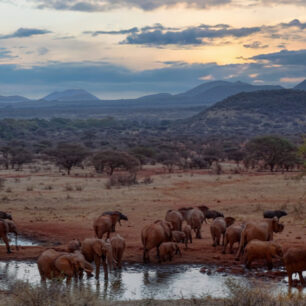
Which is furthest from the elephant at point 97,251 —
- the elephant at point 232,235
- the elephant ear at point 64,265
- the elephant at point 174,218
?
the elephant at point 174,218

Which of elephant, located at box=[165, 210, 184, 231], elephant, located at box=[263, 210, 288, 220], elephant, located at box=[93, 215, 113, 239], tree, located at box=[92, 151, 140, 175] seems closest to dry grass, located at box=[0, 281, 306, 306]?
elephant, located at box=[93, 215, 113, 239]

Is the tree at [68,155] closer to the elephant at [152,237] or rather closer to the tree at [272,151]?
the tree at [272,151]

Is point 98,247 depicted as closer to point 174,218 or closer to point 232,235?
point 232,235

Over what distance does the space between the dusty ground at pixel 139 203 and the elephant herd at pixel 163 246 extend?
0.51 m

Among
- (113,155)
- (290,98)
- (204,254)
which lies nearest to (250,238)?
(204,254)

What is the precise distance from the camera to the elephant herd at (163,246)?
1037cm

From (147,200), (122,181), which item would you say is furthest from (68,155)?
(147,200)

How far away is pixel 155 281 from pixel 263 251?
8.78 ft

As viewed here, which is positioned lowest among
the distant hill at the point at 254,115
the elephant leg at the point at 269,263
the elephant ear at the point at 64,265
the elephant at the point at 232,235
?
the elephant leg at the point at 269,263

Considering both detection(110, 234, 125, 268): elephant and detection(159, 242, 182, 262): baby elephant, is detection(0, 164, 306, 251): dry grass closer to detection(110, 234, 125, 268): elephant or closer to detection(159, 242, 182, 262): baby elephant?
detection(159, 242, 182, 262): baby elephant

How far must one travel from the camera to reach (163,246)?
13430mm

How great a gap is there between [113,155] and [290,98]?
119 metres

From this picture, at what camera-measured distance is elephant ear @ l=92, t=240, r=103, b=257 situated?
11.6 metres

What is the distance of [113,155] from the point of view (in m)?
44.2
